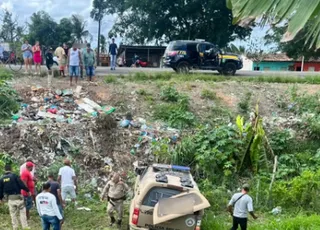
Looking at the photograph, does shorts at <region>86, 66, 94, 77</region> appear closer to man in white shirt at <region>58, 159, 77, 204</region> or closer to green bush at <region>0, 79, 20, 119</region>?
green bush at <region>0, 79, 20, 119</region>

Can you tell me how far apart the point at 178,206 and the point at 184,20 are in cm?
3809

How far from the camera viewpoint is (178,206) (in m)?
8.22

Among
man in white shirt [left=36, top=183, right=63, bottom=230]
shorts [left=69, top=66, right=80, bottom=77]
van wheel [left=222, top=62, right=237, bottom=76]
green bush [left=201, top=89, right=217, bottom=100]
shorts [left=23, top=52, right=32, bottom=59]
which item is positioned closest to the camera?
man in white shirt [left=36, top=183, right=63, bottom=230]

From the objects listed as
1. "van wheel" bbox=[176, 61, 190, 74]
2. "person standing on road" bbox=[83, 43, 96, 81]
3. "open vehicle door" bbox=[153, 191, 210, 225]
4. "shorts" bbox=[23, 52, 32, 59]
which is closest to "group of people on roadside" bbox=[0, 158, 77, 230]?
"open vehicle door" bbox=[153, 191, 210, 225]

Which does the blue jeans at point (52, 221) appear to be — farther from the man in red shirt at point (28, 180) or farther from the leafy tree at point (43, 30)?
the leafy tree at point (43, 30)

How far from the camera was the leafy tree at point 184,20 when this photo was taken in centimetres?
4316

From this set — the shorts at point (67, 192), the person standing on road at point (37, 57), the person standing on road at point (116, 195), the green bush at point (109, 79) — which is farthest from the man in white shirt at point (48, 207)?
the person standing on road at point (37, 57)

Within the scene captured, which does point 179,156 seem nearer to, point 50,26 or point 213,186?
point 213,186

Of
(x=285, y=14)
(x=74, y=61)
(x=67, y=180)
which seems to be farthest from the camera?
(x=74, y=61)

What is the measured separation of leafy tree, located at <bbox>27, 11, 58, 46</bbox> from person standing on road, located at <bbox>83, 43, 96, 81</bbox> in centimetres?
3101

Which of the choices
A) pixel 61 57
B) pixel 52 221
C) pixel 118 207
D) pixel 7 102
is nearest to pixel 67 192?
pixel 118 207

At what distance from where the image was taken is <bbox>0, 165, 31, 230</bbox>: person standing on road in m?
8.90

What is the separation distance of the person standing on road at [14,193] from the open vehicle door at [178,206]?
9.05 feet

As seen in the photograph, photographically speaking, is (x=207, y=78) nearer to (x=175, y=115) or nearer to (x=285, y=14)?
(x=175, y=115)
